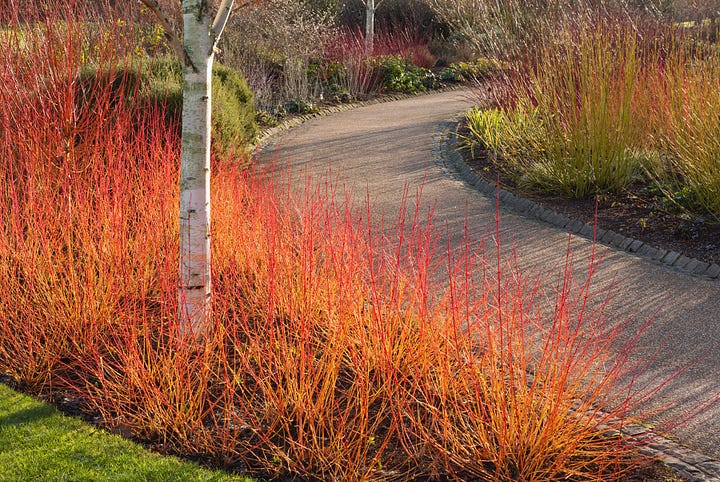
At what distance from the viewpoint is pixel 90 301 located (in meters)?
4.42

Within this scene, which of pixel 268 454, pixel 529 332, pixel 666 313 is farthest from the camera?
pixel 666 313

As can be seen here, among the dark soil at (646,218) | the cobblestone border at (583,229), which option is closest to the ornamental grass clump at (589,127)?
the dark soil at (646,218)

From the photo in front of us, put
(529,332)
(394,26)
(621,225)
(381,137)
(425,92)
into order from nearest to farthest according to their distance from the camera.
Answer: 1. (529,332)
2. (621,225)
3. (381,137)
4. (425,92)
5. (394,26)

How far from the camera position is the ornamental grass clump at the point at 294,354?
338 cm

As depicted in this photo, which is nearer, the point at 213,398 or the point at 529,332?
the point at 213,398

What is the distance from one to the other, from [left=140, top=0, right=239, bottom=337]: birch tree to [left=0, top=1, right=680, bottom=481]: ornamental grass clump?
0.18 meters

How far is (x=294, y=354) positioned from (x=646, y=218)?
420cm

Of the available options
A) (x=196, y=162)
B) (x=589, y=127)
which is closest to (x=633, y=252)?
(x=589, y=127)

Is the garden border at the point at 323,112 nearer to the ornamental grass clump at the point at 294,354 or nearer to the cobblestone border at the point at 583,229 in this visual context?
the cobblestone border at the point at 583,229

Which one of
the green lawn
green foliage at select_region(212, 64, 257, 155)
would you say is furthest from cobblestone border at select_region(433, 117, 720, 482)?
green foliage at select_region(212, 64, 257, 155)

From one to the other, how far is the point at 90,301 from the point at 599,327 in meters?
3.18

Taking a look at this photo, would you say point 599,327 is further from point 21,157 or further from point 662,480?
point 21,157

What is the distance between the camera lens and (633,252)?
6.61 metres

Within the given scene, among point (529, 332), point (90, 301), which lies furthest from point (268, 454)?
point (529, 332)
